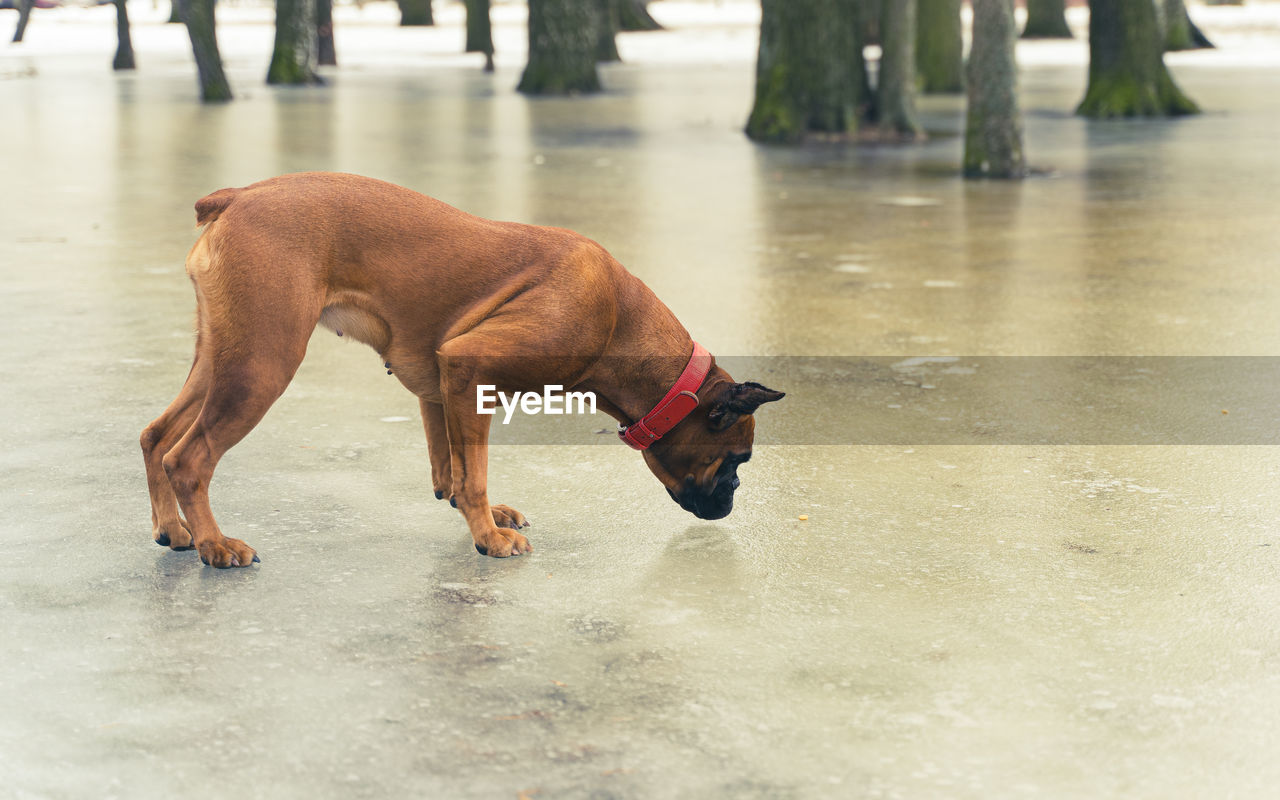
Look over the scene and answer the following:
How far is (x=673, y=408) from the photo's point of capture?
4461 millimetres

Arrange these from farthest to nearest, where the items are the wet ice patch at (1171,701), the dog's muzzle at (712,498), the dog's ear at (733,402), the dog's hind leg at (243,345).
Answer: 1. the dog's muzzle at (712,498)
2. the dog's ear at (733,402)
3. the dog's hind leg at (243,345)
4. the wet ice patch at (1171,701)

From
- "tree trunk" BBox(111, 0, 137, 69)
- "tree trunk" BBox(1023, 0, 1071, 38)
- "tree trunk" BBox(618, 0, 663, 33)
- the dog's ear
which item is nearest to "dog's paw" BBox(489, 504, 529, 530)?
the dog's ear

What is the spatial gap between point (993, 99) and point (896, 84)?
436cm

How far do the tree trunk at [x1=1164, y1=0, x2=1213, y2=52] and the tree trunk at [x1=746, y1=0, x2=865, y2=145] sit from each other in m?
16.0

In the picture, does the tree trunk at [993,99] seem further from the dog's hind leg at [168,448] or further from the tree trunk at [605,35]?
the tree trunk at [605,35]

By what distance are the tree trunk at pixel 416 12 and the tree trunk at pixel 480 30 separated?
1470 cm

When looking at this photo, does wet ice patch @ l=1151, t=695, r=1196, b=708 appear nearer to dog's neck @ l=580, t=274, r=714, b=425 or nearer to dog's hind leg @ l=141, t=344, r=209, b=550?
dog's neck @ l=580, t=274, r=714, b=425

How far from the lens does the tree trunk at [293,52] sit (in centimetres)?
2706

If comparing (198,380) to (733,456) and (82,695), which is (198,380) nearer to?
(82,695)

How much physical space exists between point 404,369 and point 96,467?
58.6 inches

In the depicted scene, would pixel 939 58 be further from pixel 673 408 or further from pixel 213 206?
pixel 213 206

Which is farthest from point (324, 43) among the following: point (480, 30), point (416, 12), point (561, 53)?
point (416, 12)

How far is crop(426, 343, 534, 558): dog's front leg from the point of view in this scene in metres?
4.36

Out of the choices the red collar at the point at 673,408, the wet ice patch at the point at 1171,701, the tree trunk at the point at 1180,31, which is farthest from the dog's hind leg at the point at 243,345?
the tree trunk at the point at 1180,31
